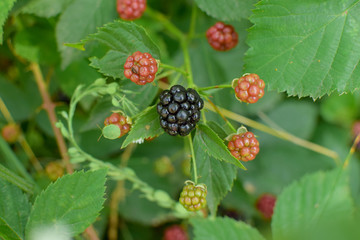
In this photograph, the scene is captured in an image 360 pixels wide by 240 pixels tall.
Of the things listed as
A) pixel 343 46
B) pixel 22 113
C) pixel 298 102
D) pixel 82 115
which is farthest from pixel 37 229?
pixel 298 102

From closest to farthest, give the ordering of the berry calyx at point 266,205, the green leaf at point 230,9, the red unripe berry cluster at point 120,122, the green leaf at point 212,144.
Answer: the green leaf at point 212,144
the red unripe berry cluster at point 120,122
the green leaf at point 230,9
the berry calyx at point 266,205

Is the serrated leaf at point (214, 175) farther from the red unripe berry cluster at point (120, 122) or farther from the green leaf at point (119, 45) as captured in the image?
the green leaf at point (119, 45)

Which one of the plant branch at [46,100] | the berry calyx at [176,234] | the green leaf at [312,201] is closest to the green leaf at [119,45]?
the plant branch at [46,100]

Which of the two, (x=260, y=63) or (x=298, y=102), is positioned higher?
(x=260, y=63)

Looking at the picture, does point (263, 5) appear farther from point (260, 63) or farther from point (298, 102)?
point (298, 102)

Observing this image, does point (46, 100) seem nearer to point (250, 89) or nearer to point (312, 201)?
point (250, 89)

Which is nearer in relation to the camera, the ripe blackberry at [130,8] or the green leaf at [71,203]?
the green leaf at [71,203]
